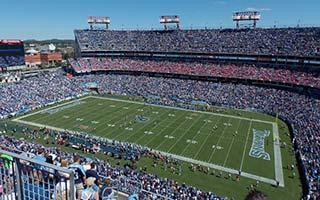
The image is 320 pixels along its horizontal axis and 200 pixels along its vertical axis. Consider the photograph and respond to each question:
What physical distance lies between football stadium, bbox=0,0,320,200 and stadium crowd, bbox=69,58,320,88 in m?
0.24

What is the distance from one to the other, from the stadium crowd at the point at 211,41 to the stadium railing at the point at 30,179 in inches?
2014

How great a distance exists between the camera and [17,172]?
160 inches

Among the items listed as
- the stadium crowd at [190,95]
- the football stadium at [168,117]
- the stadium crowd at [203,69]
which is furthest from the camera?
the stadium crowd at [203,69]

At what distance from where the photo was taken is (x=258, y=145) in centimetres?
2773

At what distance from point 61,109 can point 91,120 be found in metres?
7.95

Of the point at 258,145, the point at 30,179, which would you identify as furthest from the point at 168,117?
the point at 30,179

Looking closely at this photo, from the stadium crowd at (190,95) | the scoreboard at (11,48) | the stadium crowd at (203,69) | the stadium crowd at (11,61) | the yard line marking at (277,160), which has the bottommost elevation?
the yard line marking at (277,160)

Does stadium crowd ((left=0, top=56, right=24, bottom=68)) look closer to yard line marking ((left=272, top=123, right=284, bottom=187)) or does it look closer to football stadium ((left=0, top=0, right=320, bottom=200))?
football stadium ((left=0, top=0, right=320, bottom=200))

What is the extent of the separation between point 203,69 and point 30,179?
5220 centimetres

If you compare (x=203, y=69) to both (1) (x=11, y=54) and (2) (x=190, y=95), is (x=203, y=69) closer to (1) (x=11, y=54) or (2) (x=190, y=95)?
(2) (x=190, y=95)

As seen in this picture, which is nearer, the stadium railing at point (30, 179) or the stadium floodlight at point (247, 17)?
the stadium railing at point (30, 179)

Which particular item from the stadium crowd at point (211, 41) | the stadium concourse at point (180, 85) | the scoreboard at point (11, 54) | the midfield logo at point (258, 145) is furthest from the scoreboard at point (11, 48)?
the midfield logo at point (258, 145)

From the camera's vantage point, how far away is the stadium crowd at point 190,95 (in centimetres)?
2859

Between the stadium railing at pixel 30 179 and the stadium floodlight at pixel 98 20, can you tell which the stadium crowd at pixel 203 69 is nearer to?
the stadium floodlight at pixel 98 20
